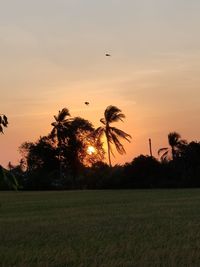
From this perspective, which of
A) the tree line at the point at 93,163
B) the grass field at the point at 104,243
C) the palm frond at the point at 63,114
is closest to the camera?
the grass field at the point at 104,243

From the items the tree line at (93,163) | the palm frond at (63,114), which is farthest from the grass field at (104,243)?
the palm frond at (63,114)

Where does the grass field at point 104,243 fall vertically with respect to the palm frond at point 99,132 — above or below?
below

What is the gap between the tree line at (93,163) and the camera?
73.6 m

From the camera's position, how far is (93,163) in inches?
3568

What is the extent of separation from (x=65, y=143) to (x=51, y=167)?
13.4ft

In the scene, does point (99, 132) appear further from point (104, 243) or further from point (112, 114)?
point (104, 243)

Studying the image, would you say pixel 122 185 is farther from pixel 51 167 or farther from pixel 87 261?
pixel 87 261

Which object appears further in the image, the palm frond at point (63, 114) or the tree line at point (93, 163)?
the palm frond at point (63, 114)

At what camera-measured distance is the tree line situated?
7362 centimetres

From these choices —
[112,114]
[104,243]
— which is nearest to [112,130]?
[112,114]

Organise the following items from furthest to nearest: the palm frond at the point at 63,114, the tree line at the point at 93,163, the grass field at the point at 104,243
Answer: the palm frond at the point at 63,114 → the tree line at the point at 93,163 → the grass field at the point at 104,243

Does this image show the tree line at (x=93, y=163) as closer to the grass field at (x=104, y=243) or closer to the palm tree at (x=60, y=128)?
the palm tree at (x=60, y=128)

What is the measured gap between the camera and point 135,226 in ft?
58.0

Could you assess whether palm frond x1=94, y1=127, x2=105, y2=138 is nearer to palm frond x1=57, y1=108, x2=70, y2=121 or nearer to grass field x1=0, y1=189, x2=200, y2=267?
palm frond x1=57, y1=108, x2=70, y2=121
